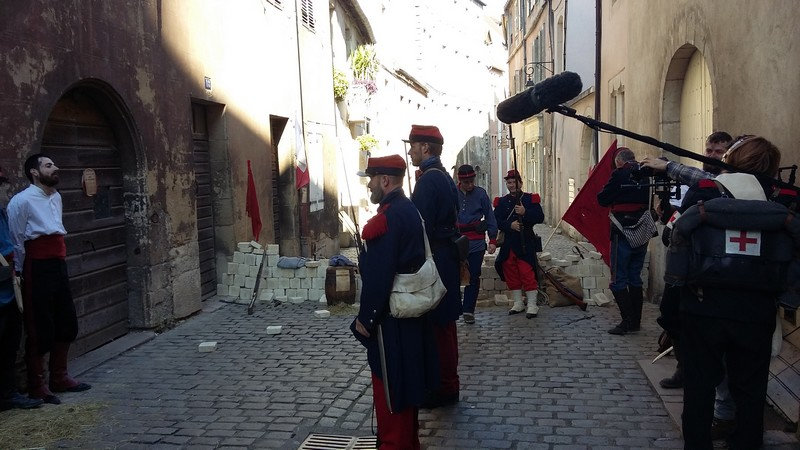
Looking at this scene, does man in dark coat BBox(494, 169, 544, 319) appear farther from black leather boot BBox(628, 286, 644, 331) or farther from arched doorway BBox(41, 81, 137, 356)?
arched doorway BBox(41, 81, 137, 356)

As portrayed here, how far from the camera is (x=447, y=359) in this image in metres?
5.47

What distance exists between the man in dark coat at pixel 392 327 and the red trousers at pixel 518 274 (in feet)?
14.6

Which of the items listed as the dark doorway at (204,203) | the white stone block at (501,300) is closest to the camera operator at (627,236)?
the white stone block at (501,300)

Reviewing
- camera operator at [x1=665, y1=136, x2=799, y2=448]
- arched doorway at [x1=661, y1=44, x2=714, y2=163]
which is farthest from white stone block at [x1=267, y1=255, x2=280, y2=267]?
camera operator at [x1=665, y1=136, x2=799, y2=448]

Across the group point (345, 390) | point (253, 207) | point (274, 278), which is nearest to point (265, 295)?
point (274, 278)

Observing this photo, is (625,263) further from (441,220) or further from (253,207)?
(253,207)

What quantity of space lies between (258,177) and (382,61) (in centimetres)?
1251

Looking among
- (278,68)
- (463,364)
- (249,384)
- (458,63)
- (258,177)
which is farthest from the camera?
(458,63)

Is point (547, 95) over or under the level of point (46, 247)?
over

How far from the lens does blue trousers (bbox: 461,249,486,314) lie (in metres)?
8.13

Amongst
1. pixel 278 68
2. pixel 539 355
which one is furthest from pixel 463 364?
pixel 278 68

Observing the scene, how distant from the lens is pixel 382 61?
23.1m

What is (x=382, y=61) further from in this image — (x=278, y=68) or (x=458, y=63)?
(x=458, y=63)

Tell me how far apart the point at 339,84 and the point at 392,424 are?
14.2 m
